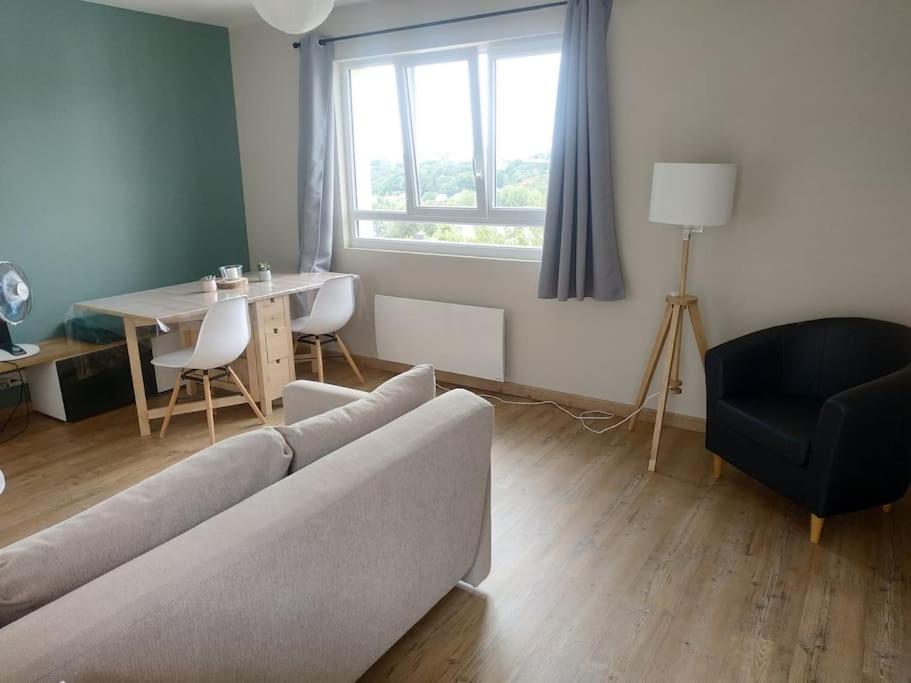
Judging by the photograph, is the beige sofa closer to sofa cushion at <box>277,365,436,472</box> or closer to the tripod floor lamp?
sofa cushion at <box>277,365,436,472</box>

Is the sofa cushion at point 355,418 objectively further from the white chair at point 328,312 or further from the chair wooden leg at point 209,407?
the white chair at point 328,312

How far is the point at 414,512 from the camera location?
185 cm

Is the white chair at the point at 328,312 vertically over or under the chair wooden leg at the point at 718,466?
over

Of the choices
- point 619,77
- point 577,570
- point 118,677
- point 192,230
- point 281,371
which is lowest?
point 577,570

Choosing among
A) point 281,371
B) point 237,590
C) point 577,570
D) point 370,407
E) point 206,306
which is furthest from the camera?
point 281,371

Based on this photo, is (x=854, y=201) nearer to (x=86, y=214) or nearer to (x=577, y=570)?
(x=577, y=570)

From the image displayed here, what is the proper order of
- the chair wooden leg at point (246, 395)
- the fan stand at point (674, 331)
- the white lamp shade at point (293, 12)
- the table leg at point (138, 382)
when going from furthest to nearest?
the chair wooden leg at point (246, 395) < the table leg at point (138, 382) < the fan stand at point (674, 331) < the white lamp shade at point (293, 12)

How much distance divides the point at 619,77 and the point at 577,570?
2500 mm

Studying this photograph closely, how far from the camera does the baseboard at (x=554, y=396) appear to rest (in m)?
3.67

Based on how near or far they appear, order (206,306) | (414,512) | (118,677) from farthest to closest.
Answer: (206,306) < (414,512) < (118,677)

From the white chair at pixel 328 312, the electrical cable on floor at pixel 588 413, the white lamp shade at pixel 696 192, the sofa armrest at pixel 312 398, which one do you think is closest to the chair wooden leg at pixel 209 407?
the white chair at pixel 328 312

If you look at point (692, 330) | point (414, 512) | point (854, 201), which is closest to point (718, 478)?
point (692, 330)

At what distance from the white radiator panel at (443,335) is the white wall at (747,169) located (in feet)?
0.39

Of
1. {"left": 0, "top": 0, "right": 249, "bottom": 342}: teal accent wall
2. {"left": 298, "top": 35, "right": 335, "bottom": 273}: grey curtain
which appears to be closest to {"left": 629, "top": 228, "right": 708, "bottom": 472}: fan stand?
{"left": 298, "top": 35, "right": 335, "bottom": 273}: grey curtain
